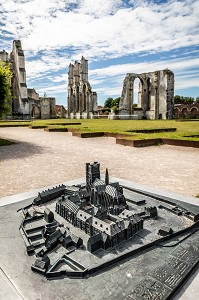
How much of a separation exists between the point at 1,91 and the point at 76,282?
1273 cm

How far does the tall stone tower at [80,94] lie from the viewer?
163 feet

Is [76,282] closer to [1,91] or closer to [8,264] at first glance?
[8,264]

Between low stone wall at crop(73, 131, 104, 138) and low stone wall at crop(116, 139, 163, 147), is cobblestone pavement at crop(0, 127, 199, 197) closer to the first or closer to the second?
low stone wall at crop(116, 139, 163, 147)

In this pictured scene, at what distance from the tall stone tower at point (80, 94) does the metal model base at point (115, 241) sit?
4737 centimetres

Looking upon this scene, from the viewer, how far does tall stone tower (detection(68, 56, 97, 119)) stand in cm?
4966

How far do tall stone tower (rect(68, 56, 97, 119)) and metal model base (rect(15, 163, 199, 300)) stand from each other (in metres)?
47.4

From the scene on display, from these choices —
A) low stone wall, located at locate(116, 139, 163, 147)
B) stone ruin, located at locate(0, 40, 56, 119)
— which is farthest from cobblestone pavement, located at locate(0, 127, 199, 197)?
stone ruin, located at locate(0, 40, 56, 119)

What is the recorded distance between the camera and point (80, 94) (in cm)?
5241

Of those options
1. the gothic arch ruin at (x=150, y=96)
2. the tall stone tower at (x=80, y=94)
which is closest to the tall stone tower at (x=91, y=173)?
the gothic arch ruin at (x=150, y=96)

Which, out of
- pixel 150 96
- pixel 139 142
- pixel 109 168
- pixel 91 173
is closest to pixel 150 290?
pixel 91 173

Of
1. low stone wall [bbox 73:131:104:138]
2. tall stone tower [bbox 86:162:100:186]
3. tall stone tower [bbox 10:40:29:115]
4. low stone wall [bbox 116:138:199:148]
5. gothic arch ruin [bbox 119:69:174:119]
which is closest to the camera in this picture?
tall stone tower [bbox 86:162:100:186]

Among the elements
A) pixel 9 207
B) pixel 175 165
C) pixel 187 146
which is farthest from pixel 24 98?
pixel 9 207

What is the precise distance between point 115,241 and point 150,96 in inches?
1720

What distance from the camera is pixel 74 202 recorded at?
2.67 m
